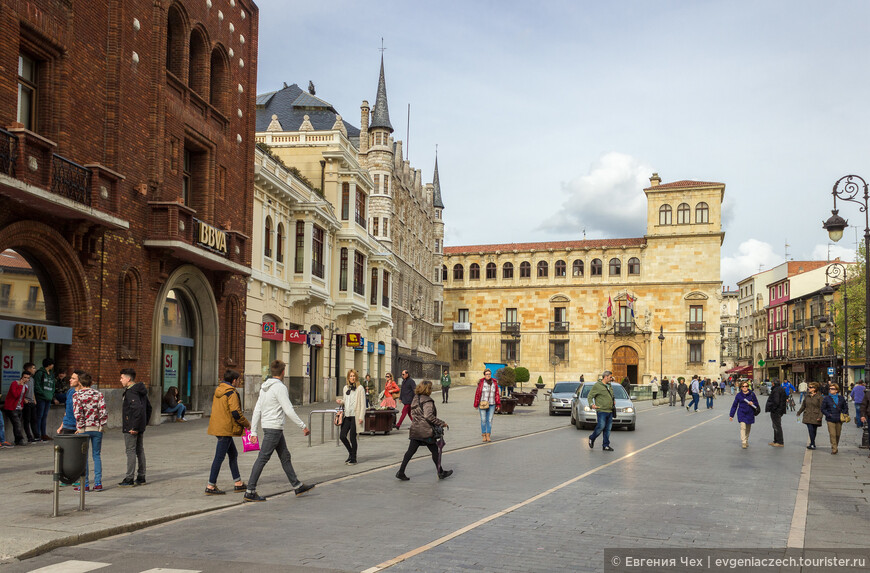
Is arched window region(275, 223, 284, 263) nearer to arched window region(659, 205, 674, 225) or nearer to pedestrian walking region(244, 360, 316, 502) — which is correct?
pedestrian walking region(244, 360, 316, 502)

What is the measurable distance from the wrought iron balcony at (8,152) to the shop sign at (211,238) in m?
7.63

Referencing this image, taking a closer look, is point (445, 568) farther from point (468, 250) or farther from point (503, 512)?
point (468, 250)

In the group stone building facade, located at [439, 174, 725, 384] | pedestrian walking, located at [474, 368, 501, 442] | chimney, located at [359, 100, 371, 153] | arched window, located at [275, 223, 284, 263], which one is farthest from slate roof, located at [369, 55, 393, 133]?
pedestrian walking, located at [474, 368, 501, 442]

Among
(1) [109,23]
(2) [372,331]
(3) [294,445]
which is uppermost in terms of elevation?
(1) [109,23]

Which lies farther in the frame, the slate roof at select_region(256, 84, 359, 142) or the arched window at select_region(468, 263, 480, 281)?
the arched window at select_region(468, 263, 480, 281)

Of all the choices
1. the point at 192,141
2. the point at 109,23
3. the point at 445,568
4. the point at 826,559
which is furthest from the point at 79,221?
the point at 826,559

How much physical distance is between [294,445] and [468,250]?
68.0 metres

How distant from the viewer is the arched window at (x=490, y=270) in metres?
83.4

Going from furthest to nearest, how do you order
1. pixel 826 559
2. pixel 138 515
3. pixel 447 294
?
1. pixel 447 294
2. pixel 138 515
3. pixel 826 559

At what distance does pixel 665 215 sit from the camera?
76.5 metres

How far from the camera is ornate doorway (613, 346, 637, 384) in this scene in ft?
251

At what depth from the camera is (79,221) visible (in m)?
18.3

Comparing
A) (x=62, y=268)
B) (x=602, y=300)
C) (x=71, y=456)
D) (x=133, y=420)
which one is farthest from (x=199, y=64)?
(x=602, y=300)

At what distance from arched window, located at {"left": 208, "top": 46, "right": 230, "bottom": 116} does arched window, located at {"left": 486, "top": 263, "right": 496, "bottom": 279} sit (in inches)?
2289
